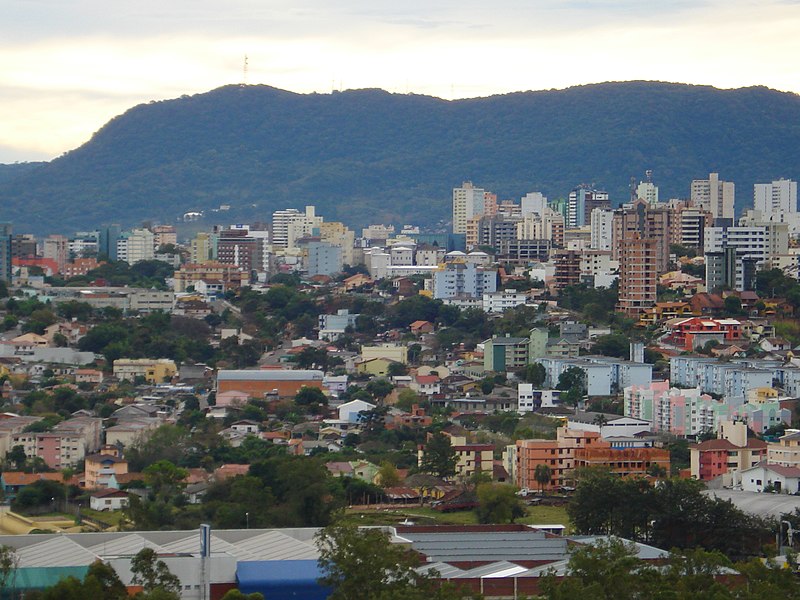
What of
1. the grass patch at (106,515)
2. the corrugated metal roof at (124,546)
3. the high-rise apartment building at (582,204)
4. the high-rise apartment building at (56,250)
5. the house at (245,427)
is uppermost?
the high-rise apartment building at (582,204)

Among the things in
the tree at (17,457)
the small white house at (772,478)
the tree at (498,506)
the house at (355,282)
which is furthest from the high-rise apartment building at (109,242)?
the tree at (498,506)

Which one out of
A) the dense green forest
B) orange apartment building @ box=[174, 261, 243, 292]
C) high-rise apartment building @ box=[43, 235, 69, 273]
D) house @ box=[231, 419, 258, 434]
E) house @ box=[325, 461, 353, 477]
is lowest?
house @ box=[325, 461, 353, 477]

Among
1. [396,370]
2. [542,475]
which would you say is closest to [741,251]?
[396,370]

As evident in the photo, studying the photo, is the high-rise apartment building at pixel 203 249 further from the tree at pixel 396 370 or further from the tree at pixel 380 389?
the tree at pixel 380 389

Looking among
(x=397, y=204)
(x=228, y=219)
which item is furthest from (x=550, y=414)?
(x=397, y=204)

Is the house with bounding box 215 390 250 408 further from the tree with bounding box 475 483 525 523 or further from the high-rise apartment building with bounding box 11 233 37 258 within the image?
the high-rise apartment building with bounding box 11 233 37 258

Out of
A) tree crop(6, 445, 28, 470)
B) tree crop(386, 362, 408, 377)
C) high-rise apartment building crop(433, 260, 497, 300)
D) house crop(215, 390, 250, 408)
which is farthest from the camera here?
high-rise apartment building crop(433, 260, 497, 300)

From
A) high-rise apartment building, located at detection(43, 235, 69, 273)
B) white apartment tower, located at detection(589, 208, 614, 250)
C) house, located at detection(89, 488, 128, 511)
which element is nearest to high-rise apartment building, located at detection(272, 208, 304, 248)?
high-rise apartment building, located at detection(43, 235, 69, 273)

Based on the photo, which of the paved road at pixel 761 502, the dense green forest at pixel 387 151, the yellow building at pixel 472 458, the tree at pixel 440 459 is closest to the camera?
the paved road at pixel 761 502
